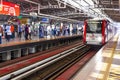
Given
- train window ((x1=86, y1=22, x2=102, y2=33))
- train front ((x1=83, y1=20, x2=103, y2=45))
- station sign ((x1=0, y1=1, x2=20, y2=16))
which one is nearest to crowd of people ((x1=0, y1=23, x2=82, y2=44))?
station sign ((x1=0, y1=1, x2=20, y2=16))

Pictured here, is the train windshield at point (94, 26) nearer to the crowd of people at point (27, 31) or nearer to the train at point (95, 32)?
the train at point (95, 32)

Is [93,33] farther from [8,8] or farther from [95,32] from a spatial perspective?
[8,8]

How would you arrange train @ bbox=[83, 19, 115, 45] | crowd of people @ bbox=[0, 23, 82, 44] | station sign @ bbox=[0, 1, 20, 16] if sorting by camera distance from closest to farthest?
station sign @ bbox=[0, 1, 20, 16]
crowd of people @ bbox=[0, 23, 82, 44]
train @ bbox=[83, 19, 115, 45]

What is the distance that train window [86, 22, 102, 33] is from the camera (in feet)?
70.0

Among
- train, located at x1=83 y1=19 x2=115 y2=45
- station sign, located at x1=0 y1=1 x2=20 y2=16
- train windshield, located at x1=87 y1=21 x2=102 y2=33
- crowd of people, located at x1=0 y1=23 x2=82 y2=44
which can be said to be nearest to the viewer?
station sign, located at x1=0 y1=1 x2=20 y2=16

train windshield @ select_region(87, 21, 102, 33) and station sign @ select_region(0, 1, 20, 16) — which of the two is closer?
station sign @ select_region(0, 1, 20, 16)

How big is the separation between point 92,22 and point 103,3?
7.10 m

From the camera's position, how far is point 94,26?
2158 cm

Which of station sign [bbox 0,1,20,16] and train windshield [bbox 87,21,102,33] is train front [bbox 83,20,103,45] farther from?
station sign [bbox 0,1,20,16]

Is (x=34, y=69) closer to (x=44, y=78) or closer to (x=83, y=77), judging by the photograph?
(x=44, y=78)

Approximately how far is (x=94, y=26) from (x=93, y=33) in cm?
70

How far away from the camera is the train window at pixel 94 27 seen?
21328mm

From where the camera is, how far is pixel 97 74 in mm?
9719

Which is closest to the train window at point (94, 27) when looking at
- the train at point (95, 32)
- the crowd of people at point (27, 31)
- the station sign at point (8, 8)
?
the train at point (95, 32)
